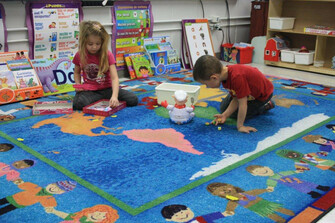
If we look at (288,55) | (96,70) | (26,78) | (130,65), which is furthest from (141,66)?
(288,55)

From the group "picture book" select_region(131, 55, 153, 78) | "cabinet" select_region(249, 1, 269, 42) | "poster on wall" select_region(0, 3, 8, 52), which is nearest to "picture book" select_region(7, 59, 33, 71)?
"poster on wall" select_region(0, 3, 8, 52)

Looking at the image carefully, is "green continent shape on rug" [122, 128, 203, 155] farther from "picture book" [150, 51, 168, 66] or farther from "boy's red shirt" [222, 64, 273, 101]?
"picture book" [150, 51, 168, 66]

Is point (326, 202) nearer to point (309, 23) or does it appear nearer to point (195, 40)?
point (195, 40)

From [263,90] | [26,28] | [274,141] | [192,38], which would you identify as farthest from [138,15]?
[274,141]

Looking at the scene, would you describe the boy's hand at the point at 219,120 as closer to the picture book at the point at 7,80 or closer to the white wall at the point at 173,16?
the picture book at the point at 7,80

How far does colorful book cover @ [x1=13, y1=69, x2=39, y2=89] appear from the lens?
2385 mm

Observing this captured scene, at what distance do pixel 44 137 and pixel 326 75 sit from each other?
8.73 feet

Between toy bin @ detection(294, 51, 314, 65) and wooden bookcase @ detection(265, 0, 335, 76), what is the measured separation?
0.13ft

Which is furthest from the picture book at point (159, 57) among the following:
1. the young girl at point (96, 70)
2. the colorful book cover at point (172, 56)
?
the young girl at point (96, 70)

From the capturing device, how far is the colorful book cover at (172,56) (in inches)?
133

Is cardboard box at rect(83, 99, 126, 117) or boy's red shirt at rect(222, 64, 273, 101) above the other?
boy's red shirt at rect(222, 64, 273, 101)

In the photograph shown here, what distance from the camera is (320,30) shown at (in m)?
3.23

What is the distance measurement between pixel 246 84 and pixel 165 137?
0.48 meters

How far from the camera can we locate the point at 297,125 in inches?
73.6
